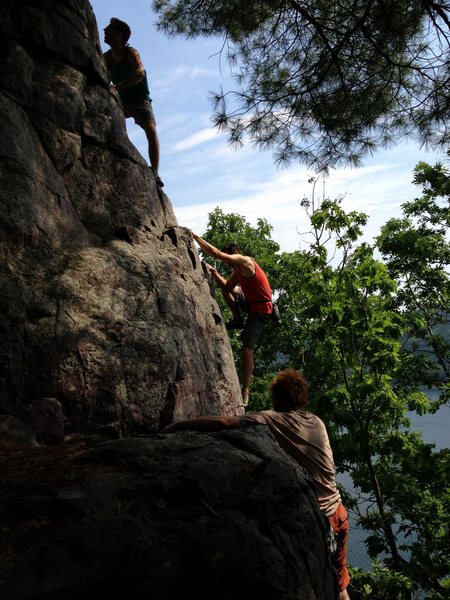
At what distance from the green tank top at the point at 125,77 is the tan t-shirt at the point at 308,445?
17.4ft

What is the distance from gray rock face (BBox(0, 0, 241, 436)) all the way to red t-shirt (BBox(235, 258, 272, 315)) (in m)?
0.52

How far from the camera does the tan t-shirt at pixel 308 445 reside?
3322 millimetres

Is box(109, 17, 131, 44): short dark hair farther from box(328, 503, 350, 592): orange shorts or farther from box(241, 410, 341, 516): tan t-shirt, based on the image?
box(328, 503, 350, 592): orange shorts

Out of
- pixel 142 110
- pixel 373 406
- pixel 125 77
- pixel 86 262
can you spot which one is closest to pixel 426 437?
pixel 373 406

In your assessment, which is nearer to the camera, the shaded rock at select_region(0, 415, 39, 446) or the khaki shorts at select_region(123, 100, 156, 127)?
the shaded rock at select_region(0, 415, 39, 446)

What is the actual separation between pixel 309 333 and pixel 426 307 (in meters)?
10.0

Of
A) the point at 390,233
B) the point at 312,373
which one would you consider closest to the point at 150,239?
the point at 312,373

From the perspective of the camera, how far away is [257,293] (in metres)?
6.96

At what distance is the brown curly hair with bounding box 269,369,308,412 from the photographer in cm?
353

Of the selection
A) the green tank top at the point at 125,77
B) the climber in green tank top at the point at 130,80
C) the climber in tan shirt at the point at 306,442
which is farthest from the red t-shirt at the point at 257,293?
the climber in tan shirt at the point at 306,442

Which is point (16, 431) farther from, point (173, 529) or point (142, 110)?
point (142, 110)

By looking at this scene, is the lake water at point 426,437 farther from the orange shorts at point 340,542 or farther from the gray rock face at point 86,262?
the orange shorts at point 340,542

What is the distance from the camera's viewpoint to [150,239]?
19.1 feet

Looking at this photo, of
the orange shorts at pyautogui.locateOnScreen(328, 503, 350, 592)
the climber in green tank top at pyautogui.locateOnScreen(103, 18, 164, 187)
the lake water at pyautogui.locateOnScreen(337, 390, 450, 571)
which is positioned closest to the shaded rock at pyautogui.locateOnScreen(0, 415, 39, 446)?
the orange shorts at pyautogui.locateOnScreen(328, 503, 350, 592)
